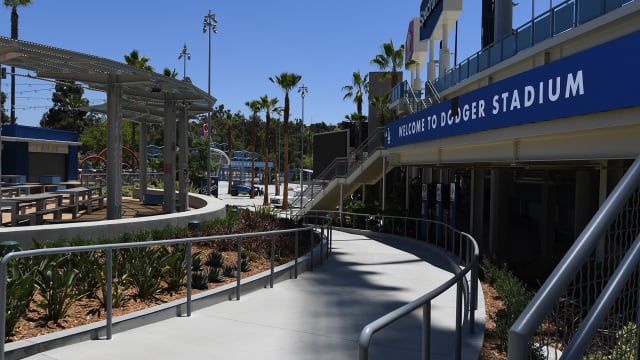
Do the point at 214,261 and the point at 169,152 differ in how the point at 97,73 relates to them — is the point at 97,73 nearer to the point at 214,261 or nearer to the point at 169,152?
the point at 169,152

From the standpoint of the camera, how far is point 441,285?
4.91 metres

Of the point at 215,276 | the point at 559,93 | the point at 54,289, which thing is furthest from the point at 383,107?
A: the point at 54,289

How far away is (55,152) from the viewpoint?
35.3 meters

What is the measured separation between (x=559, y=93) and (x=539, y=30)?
27.0 feet

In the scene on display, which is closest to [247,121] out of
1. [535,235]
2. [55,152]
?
[55,152]

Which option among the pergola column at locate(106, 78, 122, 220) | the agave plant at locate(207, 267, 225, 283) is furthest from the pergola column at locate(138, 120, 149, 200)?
the agave plant at locate(207, 267, 225, 283)

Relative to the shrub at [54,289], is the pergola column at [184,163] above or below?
above

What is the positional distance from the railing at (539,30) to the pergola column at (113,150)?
1238 centimetres

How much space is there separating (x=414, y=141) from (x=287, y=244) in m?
6.94

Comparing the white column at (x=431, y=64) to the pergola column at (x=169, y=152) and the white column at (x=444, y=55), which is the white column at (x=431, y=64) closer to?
the white column at (x=444, y=55)

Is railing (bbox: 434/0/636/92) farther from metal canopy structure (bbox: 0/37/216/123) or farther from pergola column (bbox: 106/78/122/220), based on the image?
pergola column (bbox: 106/78/122/220)

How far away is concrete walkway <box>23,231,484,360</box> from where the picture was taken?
6.01 metres

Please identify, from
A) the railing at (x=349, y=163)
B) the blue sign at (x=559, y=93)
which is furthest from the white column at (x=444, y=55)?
the blue sign at (x=559, y=93)

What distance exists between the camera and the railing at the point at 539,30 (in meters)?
13.9
